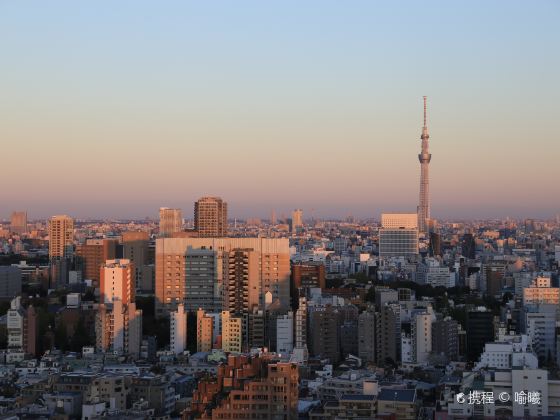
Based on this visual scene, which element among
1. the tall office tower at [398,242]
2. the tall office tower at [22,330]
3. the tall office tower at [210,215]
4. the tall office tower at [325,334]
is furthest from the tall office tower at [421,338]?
the tall office tower at [398,242]

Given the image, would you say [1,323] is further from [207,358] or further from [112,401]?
[112,401]

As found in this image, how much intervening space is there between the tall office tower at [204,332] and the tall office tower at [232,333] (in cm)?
22

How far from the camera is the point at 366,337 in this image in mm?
19031

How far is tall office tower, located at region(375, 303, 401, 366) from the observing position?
740 inches

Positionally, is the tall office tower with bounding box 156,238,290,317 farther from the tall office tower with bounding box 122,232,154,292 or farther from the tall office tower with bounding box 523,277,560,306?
the tall office tower with bounding box 523,277,560,306

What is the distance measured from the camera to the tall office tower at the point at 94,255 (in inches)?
1266

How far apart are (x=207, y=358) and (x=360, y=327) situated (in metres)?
2.50

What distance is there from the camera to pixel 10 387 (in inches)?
598

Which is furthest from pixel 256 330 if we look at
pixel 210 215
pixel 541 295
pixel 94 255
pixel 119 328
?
pixel 210 215

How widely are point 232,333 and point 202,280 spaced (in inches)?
176

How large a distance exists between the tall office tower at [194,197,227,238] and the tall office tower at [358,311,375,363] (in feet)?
55.8

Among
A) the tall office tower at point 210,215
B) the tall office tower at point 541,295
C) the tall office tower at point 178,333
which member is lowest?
the tall office tower at point 178,333

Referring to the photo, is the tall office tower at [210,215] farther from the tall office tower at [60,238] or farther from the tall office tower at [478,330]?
the tall office tower at [478,330]

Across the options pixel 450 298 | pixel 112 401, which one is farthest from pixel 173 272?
pixel 112 401
